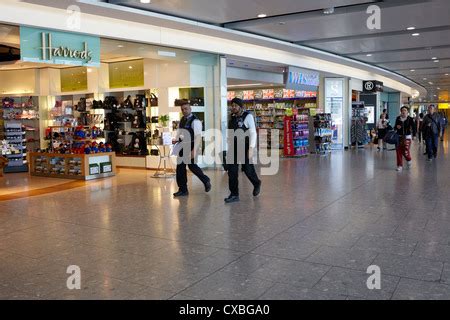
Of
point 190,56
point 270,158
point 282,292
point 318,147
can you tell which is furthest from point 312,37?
point 282,292

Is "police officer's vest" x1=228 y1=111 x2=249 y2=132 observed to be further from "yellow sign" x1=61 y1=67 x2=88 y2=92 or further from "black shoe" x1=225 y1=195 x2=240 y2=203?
"yellow sign" x1=61 y1=67 x2=88 y2=92

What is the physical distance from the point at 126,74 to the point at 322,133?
732cm

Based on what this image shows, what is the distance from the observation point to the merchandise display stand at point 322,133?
53.0 feet

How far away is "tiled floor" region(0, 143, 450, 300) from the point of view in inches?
138

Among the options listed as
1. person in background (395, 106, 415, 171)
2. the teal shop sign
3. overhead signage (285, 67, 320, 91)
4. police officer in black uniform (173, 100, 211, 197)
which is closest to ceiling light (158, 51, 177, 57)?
the teal shop sign

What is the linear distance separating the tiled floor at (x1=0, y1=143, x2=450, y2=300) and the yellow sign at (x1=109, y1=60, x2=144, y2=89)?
488cm

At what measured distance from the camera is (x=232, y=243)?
4758mm

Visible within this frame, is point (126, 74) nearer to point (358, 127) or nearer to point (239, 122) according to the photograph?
point (239, 122)

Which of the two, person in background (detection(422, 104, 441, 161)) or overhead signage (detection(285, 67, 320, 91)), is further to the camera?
overhead signage (detection(285, 67, 320, 91))

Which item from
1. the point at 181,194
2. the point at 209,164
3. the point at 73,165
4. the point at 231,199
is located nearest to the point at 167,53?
the point at 209,164

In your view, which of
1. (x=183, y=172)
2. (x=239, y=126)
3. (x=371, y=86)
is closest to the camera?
(x=239, y=126)

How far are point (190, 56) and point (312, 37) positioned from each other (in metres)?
3.23

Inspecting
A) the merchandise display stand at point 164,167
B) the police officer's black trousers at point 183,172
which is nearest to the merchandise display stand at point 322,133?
the merchandise display stand at point 164,167

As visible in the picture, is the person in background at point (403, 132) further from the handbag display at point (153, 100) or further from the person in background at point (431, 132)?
the handbag display at point (153, 100)
